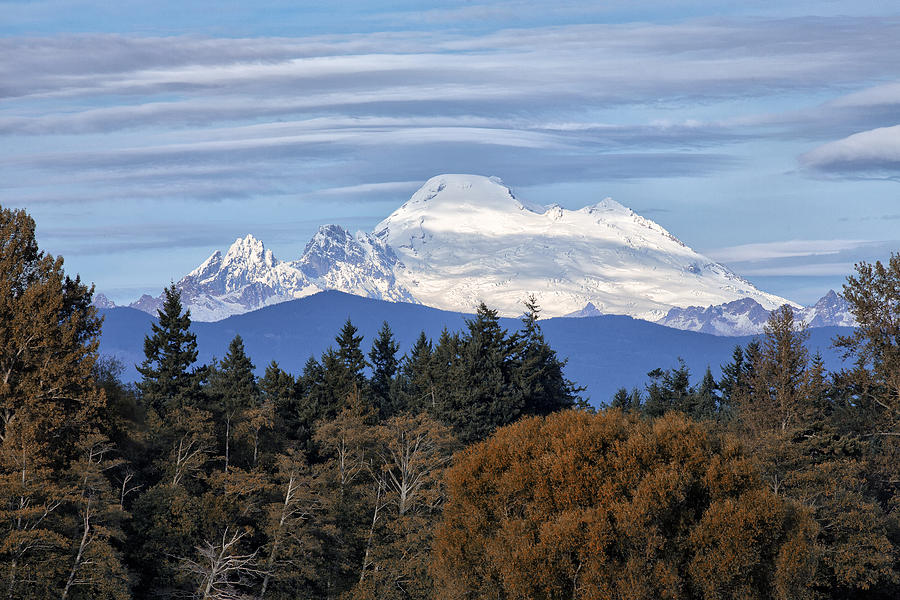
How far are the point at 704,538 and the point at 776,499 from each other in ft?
15.8

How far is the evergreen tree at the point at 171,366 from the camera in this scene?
8906cm

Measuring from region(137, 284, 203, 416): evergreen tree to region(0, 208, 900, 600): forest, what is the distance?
26 cm

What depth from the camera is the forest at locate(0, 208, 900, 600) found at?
2046 inches

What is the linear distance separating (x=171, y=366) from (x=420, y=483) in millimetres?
25455

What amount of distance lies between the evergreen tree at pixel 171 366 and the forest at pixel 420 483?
26 cm

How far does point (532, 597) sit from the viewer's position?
51.1 metres

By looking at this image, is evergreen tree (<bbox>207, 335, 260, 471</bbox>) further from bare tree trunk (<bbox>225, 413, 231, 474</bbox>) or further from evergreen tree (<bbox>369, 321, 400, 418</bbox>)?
evergreen tree (<bbox>369, 321, 400, 418</bbox>)

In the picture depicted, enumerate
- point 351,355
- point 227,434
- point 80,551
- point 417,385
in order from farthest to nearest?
A: point 351,355 → point 417,385 → point 227,434 → point 80,551

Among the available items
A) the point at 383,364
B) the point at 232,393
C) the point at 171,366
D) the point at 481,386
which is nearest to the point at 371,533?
the point at 171,366

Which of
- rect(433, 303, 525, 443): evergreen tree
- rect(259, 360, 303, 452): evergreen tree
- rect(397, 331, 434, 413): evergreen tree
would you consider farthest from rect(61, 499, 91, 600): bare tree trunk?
rect(397, 331, 434, 413): evergreen tree

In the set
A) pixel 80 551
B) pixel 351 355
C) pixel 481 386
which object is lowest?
pixel 80 551

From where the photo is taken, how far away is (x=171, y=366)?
9112 cm

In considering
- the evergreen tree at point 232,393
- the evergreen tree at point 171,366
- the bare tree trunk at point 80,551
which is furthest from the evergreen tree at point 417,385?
the bare tree trunk at point 80,551

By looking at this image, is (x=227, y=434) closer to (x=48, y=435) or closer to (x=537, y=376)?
(x=48, y=435)
